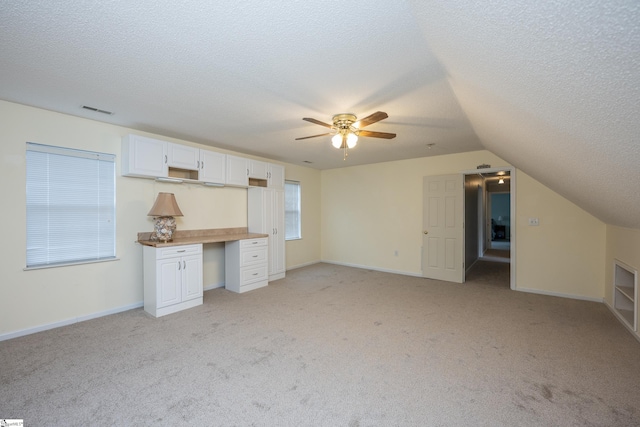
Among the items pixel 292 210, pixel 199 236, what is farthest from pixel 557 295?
pixel 199 236

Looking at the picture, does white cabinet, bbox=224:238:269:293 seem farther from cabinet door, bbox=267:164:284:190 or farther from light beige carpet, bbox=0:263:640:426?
cabinet door, bbox=267:164:284:190

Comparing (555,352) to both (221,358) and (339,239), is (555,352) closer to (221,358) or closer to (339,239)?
(221,358)

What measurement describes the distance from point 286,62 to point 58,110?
9.58ft

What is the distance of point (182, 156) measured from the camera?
3.95 meters

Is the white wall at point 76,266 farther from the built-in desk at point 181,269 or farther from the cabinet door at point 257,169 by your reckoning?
the cabinet door at point 257,169

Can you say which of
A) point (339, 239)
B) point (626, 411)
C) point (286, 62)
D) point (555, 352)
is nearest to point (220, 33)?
point (286, 62)

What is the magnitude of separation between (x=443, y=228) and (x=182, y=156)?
4.74 m

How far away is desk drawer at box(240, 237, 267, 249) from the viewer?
4.49 m

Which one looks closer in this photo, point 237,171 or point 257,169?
point 237,171

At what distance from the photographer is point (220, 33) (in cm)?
173

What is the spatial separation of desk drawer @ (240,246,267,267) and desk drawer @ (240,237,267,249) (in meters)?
0.06

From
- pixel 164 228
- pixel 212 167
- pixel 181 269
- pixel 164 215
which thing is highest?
pixel 212 167

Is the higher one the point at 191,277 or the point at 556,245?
the point at 556,245

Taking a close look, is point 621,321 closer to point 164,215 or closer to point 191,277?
point 191,277
